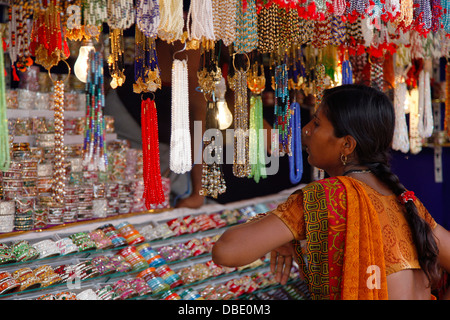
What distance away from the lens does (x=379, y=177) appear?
1486mm

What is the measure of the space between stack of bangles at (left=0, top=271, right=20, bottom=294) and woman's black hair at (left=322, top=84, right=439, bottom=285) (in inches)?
61.8

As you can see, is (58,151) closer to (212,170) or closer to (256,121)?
(212,170)

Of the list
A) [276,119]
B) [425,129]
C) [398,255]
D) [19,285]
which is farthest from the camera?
[425,129]

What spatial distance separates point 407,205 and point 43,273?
1.68 m

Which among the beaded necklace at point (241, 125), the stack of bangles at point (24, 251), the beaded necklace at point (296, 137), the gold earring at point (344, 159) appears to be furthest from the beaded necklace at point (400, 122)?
the stack of bangles at point (24, 251)

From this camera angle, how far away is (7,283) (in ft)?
7.00

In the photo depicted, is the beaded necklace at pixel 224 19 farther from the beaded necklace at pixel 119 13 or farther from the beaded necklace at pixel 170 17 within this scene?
the beaded necklace at pixel 119 13

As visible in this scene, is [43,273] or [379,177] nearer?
Answer: [379,177]

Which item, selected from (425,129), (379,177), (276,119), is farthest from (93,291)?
(425,129)

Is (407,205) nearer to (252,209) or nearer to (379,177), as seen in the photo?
(379,177)

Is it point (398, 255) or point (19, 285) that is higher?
point (398, 255)

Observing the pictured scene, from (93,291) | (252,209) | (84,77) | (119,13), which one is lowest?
(93,291)

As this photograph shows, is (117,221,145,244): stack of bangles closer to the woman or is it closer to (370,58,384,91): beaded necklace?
the woman

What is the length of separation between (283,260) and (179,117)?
0.74 m
